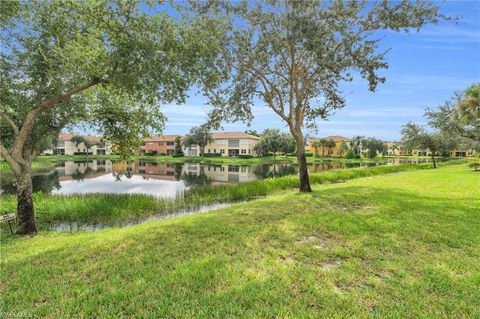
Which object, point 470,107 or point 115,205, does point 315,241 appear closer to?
point 115,205

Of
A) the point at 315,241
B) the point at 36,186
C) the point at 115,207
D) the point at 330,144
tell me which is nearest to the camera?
the point at 315,241

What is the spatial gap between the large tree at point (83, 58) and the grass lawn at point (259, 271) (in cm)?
397

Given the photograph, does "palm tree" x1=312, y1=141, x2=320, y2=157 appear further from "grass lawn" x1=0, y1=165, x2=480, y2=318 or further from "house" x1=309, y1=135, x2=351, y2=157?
"grass lawn" x1=0, y1=165, x2=480, y2=318

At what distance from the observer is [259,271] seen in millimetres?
4488

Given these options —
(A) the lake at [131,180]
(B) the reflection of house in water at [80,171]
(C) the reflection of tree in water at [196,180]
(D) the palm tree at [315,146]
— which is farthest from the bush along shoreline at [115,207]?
(D) the palm tree at [315,146]

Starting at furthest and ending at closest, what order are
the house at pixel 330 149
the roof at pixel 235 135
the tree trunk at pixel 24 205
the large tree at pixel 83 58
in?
the house at pixel 330 149 < the roof at pixel 235 135 < the tree trunk at pixel 24 205 < the large tree at pixel 83 58

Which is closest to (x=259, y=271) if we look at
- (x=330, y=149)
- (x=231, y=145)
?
(x=231, y=145)

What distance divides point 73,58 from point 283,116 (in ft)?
34.1

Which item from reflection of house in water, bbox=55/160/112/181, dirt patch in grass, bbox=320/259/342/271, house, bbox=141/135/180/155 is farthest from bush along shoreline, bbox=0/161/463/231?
house, bbox=141/135/180/155

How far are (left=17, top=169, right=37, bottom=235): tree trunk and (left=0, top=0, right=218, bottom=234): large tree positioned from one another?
1.0 inches

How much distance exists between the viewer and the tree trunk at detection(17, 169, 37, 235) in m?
8.45

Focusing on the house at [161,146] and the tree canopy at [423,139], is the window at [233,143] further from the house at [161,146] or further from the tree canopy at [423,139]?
the tree canopy at [423,139]

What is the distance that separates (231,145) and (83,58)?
76.1 m

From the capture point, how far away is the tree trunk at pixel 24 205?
27.7 feet
